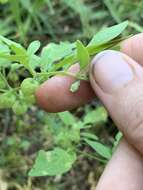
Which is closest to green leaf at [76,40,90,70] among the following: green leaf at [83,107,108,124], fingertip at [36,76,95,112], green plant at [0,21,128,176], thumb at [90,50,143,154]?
green plant at [0,21,128,176]

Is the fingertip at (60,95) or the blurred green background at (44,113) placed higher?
the fingertip at (60,95)

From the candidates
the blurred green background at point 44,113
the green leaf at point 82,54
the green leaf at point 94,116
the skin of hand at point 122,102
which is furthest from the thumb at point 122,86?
the blurred green background at point 44,113

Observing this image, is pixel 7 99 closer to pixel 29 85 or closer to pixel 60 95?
pixel 29 85

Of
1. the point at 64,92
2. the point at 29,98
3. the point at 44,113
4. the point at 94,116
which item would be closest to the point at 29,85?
the point at 29,98

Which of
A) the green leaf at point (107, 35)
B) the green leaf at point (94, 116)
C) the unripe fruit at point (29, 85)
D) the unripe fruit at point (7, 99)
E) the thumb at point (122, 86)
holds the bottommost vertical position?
the green leaf at point (94, 116)

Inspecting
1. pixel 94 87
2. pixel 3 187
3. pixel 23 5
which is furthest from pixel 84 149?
pixel 94 87

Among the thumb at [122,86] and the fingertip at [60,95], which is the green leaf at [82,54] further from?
the fingertip at [60,95]

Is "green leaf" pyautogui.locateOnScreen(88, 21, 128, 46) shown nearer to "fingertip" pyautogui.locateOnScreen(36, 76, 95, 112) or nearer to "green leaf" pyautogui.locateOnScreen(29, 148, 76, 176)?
"fingertip" pyautogui.locateOnScreen(36, 76, 95, 112)
